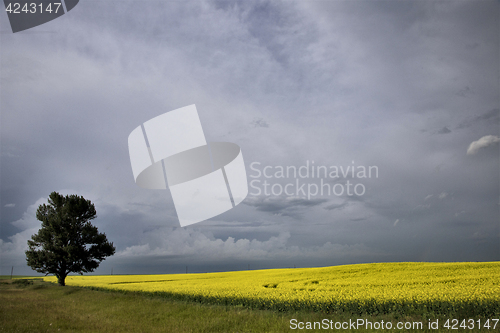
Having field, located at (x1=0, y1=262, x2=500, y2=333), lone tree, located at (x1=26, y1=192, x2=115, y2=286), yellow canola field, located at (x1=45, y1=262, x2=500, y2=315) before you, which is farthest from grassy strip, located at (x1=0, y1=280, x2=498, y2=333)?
lone tree, located at (x1=26, y1=192, x2=115, y2=286)

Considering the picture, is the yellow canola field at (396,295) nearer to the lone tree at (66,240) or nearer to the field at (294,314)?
the field at (294,314)

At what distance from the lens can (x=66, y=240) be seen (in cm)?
3409

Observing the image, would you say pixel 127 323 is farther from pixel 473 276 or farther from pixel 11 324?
pixel 473 276

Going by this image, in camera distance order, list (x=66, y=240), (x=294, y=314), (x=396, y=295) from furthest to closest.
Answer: (x=66, y=240) < (x=396, y=295) < (x=294, y=314)

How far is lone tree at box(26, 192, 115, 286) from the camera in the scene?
33.4 meters

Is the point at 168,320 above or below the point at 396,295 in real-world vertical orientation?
below

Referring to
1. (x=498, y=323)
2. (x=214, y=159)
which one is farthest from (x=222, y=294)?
(x=498, y=323)

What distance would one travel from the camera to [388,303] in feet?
36.1

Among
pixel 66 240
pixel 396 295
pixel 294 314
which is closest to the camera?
pixel 294 314

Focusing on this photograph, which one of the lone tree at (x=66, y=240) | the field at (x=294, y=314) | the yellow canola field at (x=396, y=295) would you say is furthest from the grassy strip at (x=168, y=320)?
the lone tree at (x=66, y=240)

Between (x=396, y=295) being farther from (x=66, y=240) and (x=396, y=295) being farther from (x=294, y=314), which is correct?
(x=66, y=240)

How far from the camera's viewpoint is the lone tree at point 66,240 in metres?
33.4

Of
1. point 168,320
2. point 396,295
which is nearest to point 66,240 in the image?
point 168,320

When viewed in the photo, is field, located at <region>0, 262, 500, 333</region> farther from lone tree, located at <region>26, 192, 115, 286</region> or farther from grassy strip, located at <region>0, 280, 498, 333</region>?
lone tree, located at <region>26, 192, 115, 286</region>
